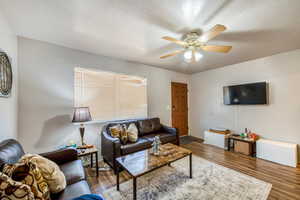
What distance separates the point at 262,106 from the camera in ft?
10.6

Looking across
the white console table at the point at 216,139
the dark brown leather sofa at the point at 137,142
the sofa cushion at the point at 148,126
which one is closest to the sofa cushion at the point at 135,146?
the dark brown leather sofa at the point at 137,142

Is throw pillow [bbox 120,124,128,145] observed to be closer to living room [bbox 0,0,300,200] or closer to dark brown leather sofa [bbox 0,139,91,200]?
living room [bbox 0,0,300,200]

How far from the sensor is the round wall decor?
1.52 m

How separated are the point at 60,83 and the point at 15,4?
1.33 meters

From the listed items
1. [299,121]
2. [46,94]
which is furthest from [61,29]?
[299,121]

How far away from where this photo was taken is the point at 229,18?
5.50 feet

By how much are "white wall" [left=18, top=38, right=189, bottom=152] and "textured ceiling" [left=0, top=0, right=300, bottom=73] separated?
26 cm

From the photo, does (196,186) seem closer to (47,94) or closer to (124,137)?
(124,137)

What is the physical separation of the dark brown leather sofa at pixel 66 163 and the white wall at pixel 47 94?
2.88 feet

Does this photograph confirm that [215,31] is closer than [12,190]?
No

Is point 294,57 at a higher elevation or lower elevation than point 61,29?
lower

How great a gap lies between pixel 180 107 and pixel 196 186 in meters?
3.06

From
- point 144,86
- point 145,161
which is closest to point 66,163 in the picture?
point 145,161

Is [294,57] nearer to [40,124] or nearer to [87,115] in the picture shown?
[87,115]
